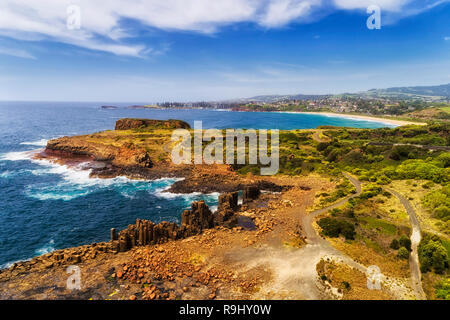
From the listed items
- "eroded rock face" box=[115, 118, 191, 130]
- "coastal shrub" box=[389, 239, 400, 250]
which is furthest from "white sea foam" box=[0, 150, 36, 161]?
"coastal shrub" box=[389, 239, 400, 250]

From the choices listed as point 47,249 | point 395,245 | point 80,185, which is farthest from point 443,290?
point 80,185

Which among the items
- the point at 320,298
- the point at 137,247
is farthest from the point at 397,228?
the point at 137,247

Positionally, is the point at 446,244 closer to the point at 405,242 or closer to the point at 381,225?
the point at 405,242

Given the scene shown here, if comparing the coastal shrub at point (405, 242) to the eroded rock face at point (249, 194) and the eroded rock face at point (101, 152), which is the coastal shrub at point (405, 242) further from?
the eroded rock face at point (101, 152)

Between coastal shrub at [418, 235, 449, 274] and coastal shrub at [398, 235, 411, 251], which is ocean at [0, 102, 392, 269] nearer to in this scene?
coastal shrub at [398, 235, 411, 251]

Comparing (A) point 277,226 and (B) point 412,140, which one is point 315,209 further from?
(B) point 412,140

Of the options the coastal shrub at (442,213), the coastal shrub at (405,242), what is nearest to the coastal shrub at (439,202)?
the coastal shrub at (442,213)
